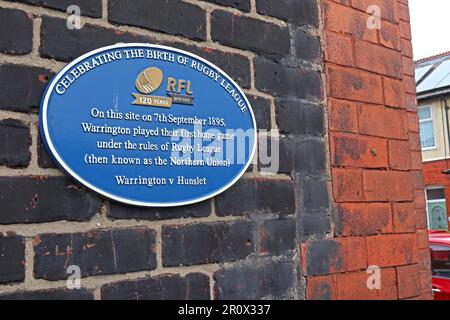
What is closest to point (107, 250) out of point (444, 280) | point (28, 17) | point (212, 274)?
point (212, 274)

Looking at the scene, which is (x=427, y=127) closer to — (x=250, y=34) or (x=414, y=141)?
(x=414, y=141)

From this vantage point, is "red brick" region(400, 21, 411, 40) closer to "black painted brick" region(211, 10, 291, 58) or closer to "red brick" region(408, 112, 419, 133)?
"red brick" region(408, 112, 419, 133)

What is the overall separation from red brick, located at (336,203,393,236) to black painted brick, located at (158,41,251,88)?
65cm

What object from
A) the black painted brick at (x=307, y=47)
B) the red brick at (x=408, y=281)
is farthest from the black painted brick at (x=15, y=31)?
the red brick at (x=408, y=281)

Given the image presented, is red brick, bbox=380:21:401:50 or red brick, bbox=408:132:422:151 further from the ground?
red brick, bbox=380:21:401:50

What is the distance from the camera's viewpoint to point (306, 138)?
6.00ft

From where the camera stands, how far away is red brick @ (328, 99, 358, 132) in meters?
1.91

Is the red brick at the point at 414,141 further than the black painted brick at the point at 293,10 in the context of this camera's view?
Yes

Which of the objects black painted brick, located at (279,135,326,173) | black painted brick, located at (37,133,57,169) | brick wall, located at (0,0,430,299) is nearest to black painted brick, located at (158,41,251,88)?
brick wall, located at (0,0,430,299)

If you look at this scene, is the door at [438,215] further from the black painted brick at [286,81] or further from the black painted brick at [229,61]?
the black painted brick at [229,61]

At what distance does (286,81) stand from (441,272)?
5268 mm

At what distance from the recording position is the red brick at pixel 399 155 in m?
2.09

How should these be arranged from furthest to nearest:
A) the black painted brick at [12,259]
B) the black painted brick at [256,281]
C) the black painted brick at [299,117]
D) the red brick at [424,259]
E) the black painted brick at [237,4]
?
the red brick at [424,259], the black painted brick at [299,117], the black painted brick at [237,4], the black painted brick at [256,281], the black painted brick at [12,259]

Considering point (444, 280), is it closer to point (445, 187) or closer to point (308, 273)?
Result: point (308, 273)
